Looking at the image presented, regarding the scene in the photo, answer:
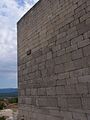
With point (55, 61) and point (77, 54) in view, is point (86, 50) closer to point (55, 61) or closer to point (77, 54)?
point (77, 54)

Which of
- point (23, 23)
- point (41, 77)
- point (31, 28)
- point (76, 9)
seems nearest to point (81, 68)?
point (76, 9)

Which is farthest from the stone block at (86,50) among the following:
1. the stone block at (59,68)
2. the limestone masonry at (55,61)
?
the stone block at (59,68)

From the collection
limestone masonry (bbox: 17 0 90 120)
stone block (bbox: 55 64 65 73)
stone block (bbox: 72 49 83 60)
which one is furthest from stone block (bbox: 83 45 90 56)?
stone block (bbox: 55 64 65 73)

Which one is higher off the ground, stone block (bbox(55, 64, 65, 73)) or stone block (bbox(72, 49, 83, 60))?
stone block (bbox(72, 49, 83, 60))

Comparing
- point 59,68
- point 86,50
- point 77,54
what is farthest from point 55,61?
point 86,50

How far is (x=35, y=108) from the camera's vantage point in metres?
6.70

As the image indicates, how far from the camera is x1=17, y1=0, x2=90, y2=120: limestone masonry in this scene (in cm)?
486

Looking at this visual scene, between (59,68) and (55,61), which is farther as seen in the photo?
(55,61)

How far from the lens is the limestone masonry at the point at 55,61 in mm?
4863

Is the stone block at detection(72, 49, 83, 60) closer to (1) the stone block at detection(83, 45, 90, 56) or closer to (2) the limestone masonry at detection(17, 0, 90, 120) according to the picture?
(2) the limestone masonry at detection(17, 0, 90, 120)

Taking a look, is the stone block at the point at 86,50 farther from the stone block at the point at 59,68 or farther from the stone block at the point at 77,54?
the stone block at the point at 59,68

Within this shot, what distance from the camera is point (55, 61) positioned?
18.9 feet

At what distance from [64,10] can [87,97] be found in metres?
2.04

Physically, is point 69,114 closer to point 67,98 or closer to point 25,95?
point 67,98
